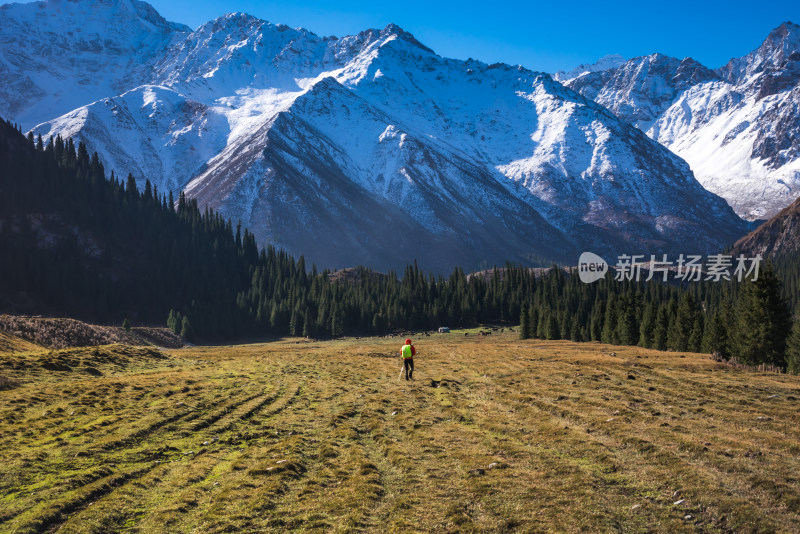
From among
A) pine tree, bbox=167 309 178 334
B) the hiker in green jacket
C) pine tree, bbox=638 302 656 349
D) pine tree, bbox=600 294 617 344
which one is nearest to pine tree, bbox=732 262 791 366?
pine tree, bbox=638 302 656 349

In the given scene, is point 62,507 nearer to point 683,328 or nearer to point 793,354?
point 793,354

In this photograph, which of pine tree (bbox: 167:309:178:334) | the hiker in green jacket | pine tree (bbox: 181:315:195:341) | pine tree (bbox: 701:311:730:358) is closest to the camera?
the hiker in green jacket

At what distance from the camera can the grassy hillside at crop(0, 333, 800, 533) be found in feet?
42.7

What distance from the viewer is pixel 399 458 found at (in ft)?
60.1

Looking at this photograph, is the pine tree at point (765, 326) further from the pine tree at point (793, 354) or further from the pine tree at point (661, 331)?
the pine tree at point (661, 331)

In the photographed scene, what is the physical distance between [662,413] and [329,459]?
51.1ft

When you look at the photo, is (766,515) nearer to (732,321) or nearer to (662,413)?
(662,413)

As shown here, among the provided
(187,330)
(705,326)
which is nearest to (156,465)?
(705,326)

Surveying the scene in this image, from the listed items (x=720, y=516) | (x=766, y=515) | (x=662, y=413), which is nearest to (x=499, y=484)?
(x=720, y=516)

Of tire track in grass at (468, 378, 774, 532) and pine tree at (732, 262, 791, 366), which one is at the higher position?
pine tree at (732, 262, 791, 366)

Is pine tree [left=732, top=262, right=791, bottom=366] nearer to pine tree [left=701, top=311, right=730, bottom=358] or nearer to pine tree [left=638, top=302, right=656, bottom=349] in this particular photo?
pine tree [left=701, top=311, right=730, bottom=358]

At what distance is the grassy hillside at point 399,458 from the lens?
1302 cm

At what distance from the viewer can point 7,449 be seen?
60.0ft

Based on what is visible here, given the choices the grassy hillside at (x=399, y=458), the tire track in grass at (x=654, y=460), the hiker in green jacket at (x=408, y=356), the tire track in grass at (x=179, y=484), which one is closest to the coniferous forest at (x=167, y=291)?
the hiker in green jacket at (x=408, y=356)
